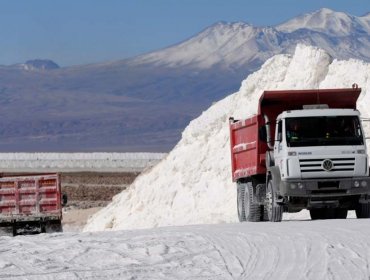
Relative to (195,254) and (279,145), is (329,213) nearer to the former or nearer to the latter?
(279,145)

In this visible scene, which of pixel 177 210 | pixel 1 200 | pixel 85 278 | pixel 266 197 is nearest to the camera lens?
pixel 85 278

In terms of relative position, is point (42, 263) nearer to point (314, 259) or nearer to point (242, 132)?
point (314, 259)

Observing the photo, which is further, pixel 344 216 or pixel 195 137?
pixel 195 137

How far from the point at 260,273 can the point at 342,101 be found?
10176 mm

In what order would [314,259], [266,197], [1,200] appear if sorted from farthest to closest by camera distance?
[1,200] → [266,197] → [314,259]

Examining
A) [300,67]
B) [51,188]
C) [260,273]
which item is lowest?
[260,273]

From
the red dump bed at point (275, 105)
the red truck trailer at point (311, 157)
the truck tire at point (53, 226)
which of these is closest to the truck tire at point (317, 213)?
the red truck trailer at point (311, 157)

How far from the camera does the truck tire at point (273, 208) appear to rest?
83.4 ft

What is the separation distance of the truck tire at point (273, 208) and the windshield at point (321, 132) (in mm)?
1392

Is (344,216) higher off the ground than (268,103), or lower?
lower

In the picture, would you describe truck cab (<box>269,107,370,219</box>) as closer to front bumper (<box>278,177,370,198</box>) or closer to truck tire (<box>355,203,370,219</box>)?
front bumper (<box>278,177,370,198</box>)

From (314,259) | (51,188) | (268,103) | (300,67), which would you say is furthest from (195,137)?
(314,259)

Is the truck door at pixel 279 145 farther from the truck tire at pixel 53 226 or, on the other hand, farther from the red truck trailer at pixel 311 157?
the truck tire at pixel 53 226

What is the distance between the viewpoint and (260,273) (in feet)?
56.4
